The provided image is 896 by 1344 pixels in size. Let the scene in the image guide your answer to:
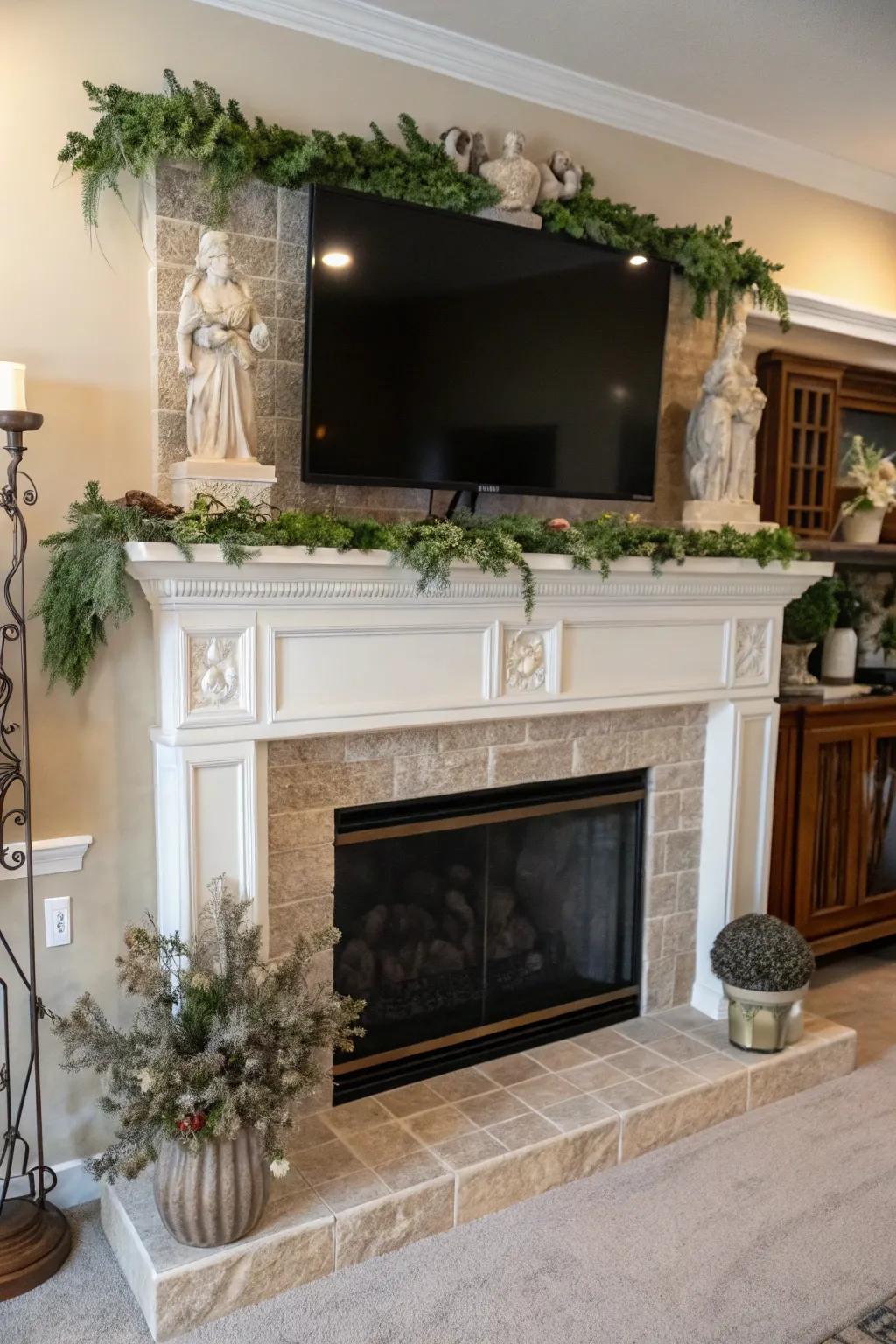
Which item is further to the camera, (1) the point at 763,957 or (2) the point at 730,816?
(2) the point at 730,816

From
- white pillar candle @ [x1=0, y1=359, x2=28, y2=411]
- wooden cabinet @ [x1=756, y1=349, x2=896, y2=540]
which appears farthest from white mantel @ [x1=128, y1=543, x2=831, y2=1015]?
wooden cabinet @ [x1=756, y1=349, x2=896, y2=540]

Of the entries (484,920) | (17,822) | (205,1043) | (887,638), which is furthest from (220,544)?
(887,638)

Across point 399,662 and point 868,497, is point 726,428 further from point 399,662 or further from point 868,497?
point 399,662

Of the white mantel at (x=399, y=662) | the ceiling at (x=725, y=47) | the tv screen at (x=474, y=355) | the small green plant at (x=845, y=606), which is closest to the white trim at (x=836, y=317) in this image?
the ceiling at (x=725, y=47)

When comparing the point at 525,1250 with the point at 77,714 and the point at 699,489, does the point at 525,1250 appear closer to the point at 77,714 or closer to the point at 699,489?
the point at 77,714

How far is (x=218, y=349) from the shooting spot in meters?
2.28

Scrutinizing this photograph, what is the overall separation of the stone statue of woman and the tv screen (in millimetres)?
171

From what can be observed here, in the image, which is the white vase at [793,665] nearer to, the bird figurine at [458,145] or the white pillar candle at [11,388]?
the bird figurine at [458,145]

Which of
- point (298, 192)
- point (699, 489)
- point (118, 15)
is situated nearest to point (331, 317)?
point (298, 192)

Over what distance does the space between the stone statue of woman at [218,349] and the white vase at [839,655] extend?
2.42 metres

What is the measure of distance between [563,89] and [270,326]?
1.18m

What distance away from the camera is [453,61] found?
274cm

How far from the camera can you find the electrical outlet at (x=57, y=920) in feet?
7.66

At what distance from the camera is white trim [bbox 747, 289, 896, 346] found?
11.7 feet
